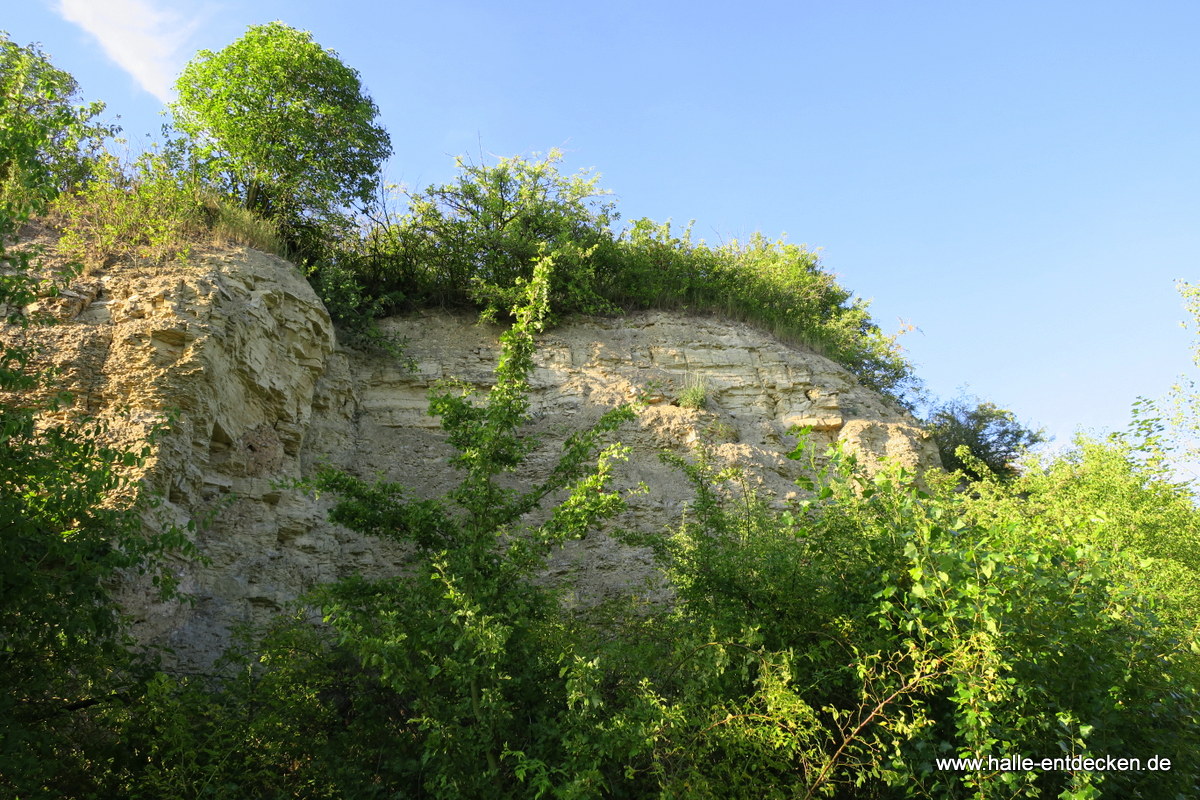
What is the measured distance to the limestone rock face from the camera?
7414mm

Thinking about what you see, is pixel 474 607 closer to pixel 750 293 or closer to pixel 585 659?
pixel 585 659

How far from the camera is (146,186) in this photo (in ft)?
31.2

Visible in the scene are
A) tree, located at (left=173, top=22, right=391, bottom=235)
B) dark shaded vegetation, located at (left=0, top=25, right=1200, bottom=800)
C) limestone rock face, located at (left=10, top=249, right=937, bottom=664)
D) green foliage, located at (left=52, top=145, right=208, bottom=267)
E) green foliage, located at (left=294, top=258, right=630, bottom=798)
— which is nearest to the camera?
dark shaded vegetation, located at (left=0, top=25, right=1200, bottom=800)

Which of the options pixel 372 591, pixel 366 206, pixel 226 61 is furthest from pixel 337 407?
pixel 226 61

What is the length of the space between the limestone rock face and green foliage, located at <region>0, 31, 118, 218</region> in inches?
62.1

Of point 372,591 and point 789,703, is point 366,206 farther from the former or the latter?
point 789,703

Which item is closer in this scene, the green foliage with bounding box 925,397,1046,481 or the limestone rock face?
the limestone rock face

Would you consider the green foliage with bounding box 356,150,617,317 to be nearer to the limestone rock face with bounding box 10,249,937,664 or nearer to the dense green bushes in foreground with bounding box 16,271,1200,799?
the limestone rock face with bounding box 10,249,937,664

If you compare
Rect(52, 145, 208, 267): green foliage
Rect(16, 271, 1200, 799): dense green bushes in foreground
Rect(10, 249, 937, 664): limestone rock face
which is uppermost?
Rect(52, 145, 208, 267): green foliage

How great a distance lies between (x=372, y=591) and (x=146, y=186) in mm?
6323

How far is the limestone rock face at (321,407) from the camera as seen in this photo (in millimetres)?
7414

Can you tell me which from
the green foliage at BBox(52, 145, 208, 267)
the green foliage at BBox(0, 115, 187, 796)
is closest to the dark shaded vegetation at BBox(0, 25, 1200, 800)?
the green foliage at BBox(0, 115, 187, 796)

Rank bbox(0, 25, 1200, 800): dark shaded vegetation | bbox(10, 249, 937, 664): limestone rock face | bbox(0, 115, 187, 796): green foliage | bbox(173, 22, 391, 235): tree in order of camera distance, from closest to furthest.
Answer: bbox(0, 115, 187, 796): green foliage < bbox(0, 25, 1200, 800): dark shaded vegetation < bbox(10, 249, 937, 664): limestone rock face < bbox(173, 22, 391, 235): tree

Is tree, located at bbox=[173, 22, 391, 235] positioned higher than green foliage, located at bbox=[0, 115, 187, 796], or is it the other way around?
tree, located at bbox=[173, 22, 391, 235]
